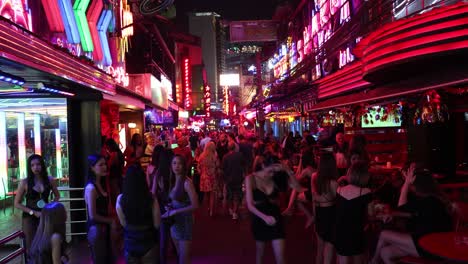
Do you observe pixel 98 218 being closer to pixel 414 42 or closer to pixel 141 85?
pixel 414 42

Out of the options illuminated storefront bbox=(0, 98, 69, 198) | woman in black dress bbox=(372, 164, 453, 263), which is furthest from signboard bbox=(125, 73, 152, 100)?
woman in black dress bbox=(372, 164, 453, 263)

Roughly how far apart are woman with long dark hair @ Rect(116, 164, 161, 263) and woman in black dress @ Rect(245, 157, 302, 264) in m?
1.30

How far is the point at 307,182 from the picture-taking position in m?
8.91

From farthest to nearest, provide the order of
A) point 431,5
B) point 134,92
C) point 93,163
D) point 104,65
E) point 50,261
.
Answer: point 134,92 → point 104,65 → point 431,5 → point 93,163 → point 50,261

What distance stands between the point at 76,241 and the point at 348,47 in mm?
11666

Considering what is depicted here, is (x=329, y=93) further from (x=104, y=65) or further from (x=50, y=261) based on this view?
(x=50, y=261)

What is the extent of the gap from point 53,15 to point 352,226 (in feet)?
21.3

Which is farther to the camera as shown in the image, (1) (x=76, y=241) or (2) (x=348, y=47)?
(2) (x=348, y=47)

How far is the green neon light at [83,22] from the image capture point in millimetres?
9516

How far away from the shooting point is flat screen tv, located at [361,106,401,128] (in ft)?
38.2

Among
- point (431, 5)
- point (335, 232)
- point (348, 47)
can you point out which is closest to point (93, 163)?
point (335, 232)

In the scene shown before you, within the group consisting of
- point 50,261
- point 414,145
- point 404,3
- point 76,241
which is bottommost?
point 76,241

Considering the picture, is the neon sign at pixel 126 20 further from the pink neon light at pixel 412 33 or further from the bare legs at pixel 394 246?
the bare legs at pixel 394 246

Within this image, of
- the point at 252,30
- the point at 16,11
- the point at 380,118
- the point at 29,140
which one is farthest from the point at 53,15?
the point at 252,30
